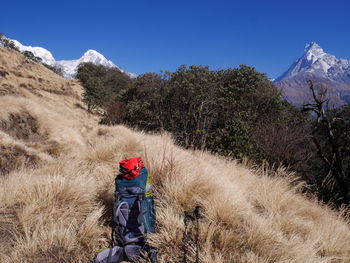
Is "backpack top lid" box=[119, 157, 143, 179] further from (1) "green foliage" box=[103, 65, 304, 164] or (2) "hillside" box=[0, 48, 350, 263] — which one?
(1) "green foliage" box=[103, 65, 304, 164]

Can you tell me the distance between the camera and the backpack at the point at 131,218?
1.95m

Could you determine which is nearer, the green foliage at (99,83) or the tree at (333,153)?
the tree at (333,153)

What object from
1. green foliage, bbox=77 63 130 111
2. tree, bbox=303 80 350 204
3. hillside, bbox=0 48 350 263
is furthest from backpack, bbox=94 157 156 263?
green foliage, bbox=77 63 130 111

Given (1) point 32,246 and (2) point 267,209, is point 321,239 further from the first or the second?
(1) point 32,246

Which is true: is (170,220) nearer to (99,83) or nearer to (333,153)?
(333,153)

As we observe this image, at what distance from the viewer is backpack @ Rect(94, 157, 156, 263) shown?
1951mm

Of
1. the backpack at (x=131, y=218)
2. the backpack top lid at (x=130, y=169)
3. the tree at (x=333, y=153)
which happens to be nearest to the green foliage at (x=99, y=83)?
the tree at (x=333, y=153)

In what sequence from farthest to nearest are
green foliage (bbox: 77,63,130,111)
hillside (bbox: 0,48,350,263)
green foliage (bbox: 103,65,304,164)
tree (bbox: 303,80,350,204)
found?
green foliage (bbox: 77,63,130,111)
green foliage (bbox: 103,65,304,164)
tree (bbox: 303,80,350,204)
hillside (bbox: 0,48,350,263)

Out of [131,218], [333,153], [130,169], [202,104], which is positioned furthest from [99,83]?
[131,218]

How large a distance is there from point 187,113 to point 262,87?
6.82 m

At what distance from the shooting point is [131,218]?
85.4 inches

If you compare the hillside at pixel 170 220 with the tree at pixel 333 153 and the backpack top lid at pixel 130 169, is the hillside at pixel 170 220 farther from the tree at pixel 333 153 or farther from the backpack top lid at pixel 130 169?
the tree at pixel 333 153

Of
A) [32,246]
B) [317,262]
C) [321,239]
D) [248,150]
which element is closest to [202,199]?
[317,262]

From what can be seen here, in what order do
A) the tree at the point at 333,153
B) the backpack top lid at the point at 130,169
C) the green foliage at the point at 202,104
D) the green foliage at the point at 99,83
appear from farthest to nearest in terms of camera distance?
the green foliage at the point at 99,83 → the green foliage at the point at 202,104 → the tree at the point at 333,153 → the backpack top lid at the point at 130,169
